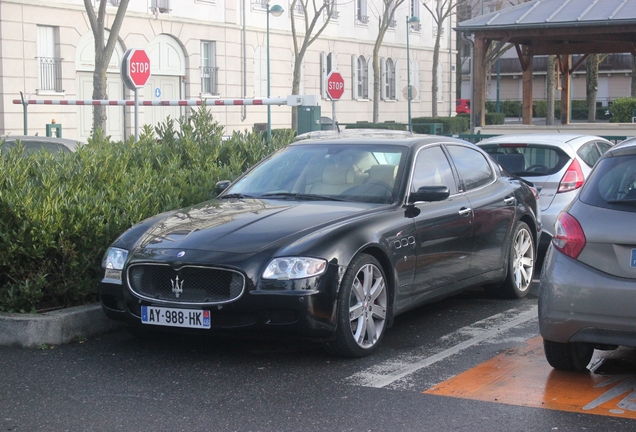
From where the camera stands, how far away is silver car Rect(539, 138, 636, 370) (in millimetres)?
5199

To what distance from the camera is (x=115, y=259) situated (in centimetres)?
651

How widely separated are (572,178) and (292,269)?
515 centimetres

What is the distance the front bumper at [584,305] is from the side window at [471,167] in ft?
8.32

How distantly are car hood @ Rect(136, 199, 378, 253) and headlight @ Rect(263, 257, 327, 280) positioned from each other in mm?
160

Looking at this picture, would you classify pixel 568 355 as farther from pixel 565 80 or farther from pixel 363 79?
pixel 363 79

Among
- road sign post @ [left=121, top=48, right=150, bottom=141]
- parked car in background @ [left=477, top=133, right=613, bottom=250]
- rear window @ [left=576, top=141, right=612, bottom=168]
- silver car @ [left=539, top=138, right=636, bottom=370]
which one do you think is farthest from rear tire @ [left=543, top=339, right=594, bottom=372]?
road sign post @ [left=121, top=48, right=150, bottom=141]

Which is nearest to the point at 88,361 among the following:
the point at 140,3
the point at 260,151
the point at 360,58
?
the point at 260,151

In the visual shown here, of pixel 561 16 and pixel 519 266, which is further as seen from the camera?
pixel 561 16

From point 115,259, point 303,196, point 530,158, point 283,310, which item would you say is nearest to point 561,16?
point 530,158

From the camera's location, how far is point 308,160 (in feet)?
25.0

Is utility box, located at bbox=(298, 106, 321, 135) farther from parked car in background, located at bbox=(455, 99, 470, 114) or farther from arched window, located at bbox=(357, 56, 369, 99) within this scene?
parked car in background, located at bbox=(455, 99, 470, 114)

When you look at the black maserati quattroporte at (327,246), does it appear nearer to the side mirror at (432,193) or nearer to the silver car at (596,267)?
the side mirror at (432,193)

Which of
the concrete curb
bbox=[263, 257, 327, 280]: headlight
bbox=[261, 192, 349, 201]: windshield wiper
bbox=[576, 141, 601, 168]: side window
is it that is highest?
bbox=[576, 141, 601, 168]: side window

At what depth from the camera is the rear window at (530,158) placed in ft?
33.9
